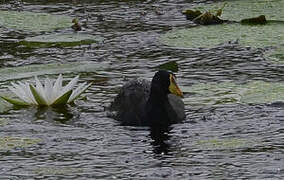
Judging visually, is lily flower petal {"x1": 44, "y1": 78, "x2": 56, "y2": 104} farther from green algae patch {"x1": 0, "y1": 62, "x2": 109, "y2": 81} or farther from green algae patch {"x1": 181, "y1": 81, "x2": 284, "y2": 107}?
green algae patch {"x1": 181, "y1": 81, "x2": 284, "y2": 107}

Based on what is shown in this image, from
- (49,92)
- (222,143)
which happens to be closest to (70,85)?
(49,92)

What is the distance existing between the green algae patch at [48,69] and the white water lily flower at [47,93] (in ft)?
3.24

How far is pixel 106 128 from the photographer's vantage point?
34.1 ft

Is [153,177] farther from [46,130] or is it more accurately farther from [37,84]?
[37,84]

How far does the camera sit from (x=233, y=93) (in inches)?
438

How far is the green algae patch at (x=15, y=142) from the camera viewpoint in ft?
31.4

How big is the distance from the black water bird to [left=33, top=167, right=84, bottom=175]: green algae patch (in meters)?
1.96

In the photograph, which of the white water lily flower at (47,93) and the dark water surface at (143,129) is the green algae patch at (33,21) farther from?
the white water lily flower at (47,93)

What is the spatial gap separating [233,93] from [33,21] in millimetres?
5382

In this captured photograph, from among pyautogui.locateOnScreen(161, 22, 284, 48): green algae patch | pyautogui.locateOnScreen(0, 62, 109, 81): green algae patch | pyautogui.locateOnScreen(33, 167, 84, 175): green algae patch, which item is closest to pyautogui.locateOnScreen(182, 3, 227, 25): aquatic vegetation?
pyautogui.locateOnScreen(161, 22, 284, 48): green algae patch

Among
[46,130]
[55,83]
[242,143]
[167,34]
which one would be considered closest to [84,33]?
[167,34]

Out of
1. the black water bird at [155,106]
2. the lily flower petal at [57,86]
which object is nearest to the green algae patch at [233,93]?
the black water bird at [155,106]

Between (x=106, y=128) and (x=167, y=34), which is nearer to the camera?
(x=106, y=128)

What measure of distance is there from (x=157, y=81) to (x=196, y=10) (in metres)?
5.20
